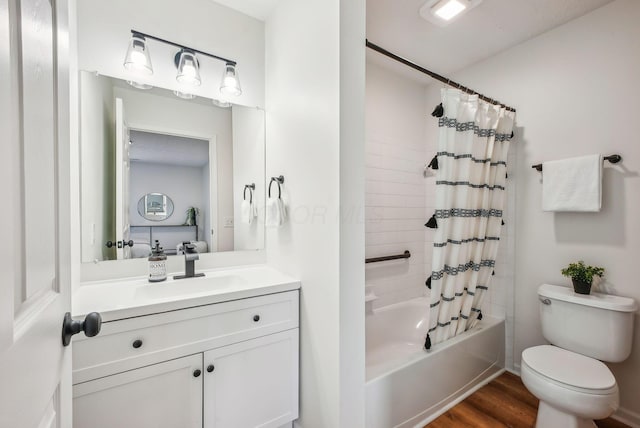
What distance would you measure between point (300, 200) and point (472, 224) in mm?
1252

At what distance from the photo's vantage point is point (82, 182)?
54.1 inches

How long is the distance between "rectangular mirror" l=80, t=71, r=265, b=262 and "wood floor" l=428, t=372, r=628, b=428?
1679mm

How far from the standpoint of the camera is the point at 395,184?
254cm

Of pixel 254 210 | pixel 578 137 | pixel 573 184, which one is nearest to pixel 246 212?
pixel 254 210

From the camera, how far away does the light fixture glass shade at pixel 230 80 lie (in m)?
1.76

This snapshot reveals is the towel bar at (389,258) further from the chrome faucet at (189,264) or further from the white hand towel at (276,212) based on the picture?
the chrome faucet at (189,264)

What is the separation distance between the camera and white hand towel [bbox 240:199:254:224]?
1890 mm

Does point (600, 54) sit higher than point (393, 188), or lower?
higher

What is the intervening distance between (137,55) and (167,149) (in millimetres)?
513

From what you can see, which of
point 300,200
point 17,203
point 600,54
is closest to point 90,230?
point 300,200

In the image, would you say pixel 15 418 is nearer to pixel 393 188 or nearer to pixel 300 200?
pixel 300 200

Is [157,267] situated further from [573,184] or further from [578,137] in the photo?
[578,137]

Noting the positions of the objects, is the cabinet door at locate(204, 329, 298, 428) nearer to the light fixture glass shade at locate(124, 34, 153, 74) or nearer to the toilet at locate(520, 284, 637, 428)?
the toilet at locate(520, 284, 637, 428)

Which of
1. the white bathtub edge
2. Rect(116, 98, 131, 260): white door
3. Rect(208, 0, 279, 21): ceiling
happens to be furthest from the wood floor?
Rect(208, 0, 279, 21): ceiling
